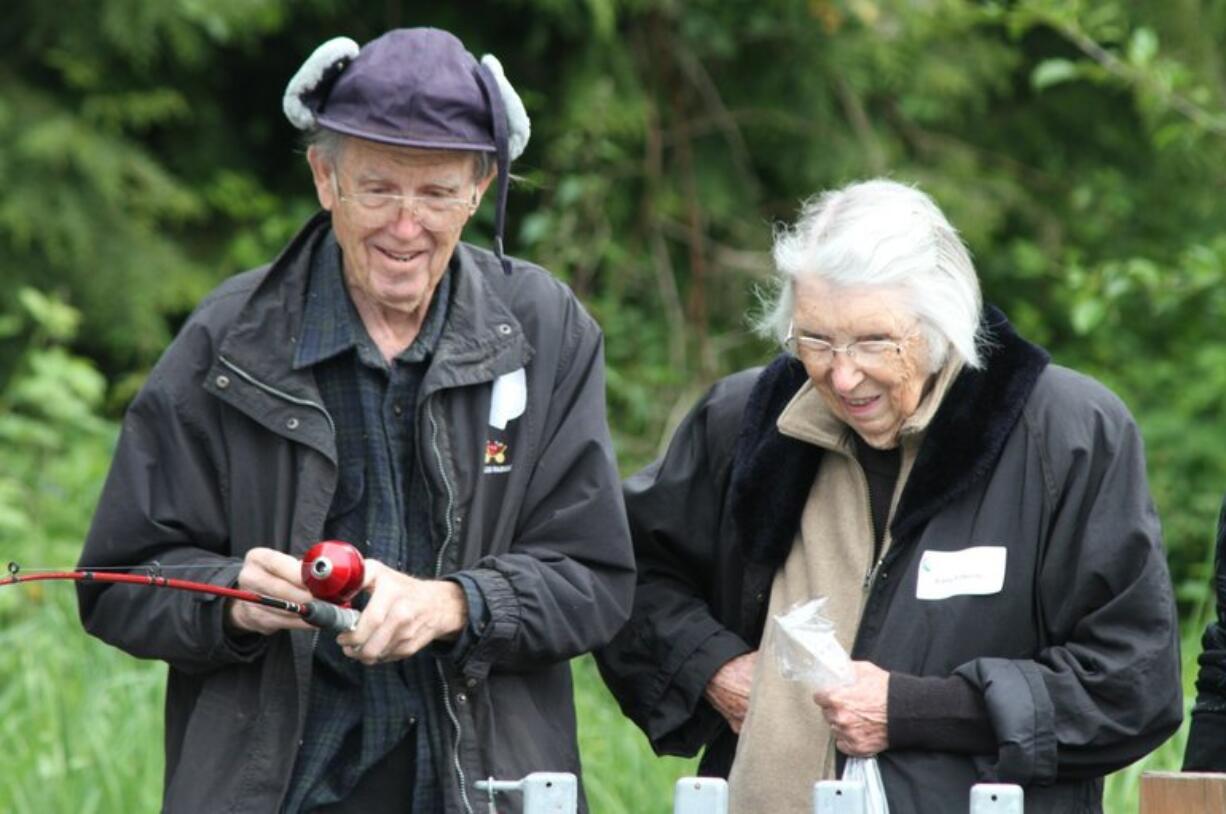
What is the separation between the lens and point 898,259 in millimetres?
2994

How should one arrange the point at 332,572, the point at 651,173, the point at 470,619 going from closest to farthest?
the point at 332,572, the point at 470,619, the point at 651,173

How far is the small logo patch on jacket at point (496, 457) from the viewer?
3004 mm

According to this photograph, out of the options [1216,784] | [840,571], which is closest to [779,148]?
[840,571]

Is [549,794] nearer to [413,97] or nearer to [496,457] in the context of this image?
[496,457]

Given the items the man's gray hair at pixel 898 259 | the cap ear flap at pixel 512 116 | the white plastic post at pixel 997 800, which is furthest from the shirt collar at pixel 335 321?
the white plastic post at pixel 997 800

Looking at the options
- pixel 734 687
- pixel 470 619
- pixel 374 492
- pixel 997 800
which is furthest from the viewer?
pixel 734 687

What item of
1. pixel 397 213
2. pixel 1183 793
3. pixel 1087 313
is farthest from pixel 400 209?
pixel 1087 313

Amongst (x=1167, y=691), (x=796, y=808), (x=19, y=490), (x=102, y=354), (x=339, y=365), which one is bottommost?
(x=796, y=808)

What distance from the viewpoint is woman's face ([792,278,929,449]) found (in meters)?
2.98

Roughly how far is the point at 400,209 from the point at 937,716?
1010 mm

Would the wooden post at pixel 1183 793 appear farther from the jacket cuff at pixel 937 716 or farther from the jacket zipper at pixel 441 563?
the jacket zipper at pixel 441 563

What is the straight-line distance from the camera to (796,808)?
3055 mm

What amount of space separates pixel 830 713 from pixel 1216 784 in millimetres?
694

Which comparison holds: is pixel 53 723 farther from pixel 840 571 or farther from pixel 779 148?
pixel 779 148
